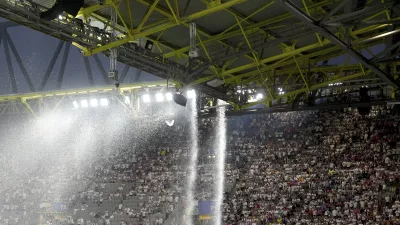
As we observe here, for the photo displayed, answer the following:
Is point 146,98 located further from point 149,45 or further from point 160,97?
point 149,45

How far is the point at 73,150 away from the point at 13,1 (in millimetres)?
25468

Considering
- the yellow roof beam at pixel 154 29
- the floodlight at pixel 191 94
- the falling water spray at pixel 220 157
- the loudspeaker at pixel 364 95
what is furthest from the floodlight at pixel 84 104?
the yellow roof beam at pixel 154 29

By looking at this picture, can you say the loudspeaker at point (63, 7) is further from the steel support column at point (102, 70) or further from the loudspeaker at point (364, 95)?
the steel support column at point (102, 70)

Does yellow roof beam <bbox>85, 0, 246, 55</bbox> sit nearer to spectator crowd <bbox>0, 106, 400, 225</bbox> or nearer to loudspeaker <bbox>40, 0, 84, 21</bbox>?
loudspeaker <bbox>40, 0, 84, 21</bbox>

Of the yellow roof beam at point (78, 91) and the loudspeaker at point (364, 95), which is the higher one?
the yellow roof beam at point (78, 91)

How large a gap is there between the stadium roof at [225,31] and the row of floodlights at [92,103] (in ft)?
42.7

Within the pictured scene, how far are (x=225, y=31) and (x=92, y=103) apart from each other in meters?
18.8

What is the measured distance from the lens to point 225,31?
18.5m

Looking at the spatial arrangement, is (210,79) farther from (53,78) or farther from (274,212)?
(53,78)

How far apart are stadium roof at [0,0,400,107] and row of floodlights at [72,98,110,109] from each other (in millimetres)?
13008

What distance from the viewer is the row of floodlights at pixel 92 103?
116 feet

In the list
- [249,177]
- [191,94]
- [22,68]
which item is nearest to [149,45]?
[249,177]

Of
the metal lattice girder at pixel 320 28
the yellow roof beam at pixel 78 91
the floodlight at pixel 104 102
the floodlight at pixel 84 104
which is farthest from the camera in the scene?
the floodlight at pixel 84 104

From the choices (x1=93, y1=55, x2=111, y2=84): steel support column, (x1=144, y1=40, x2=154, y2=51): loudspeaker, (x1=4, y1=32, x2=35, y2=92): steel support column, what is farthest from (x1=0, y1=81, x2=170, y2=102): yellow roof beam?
(x1=144, y1=40, x2=154, y2=51): loudspeaker
